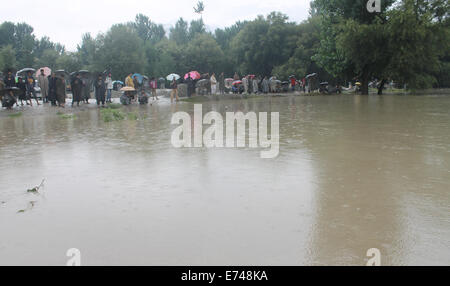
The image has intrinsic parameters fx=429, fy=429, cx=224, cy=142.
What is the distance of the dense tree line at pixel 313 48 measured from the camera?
2995cm

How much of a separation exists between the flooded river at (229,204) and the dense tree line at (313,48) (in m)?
23.7

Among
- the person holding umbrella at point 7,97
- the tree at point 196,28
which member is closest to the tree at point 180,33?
the tree at point 196,28

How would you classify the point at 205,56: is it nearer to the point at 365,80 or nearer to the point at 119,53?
the point at 119,53

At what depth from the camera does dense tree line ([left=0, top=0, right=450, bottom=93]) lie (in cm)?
2995

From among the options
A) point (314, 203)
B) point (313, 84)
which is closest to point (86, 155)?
point (314, 203)

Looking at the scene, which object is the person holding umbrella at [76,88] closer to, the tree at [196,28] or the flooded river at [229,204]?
the flooded river at [229,204]

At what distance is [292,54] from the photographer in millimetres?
49562

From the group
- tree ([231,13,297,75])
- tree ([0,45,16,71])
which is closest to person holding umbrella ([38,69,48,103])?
tree ([231,13,297,75])

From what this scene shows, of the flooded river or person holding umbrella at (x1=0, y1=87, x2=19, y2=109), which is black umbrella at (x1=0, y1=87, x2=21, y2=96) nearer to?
person holding umbrella at (x1=0, y1=87, x2=19, y2=109)

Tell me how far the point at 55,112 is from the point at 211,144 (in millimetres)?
11979

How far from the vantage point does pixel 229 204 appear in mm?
4719

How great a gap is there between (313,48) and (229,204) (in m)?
42.8

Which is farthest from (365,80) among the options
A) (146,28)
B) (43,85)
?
(146,28)
